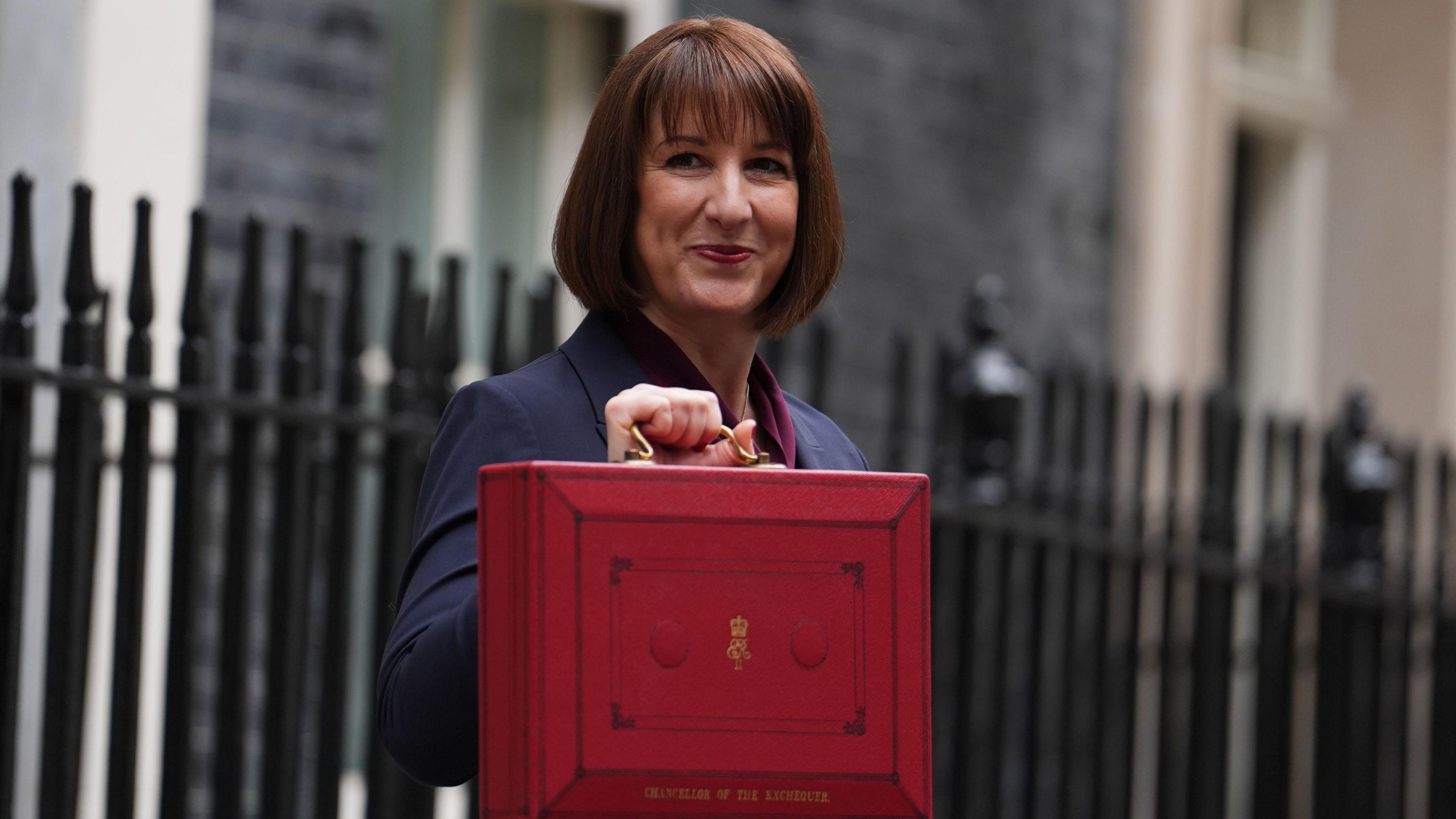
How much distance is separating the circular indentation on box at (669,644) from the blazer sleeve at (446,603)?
0.19 m

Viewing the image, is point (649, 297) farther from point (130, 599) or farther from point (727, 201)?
point (130, 599)

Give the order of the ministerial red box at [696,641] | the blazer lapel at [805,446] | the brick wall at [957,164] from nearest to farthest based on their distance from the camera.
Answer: the ministerial red box at [696,641] < the blazer lapel at [805,446] < the brick wall at [957,164]

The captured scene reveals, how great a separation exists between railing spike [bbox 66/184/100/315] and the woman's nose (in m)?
1.91

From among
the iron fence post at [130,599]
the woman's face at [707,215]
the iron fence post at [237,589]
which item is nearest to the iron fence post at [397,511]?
the iron fence post at [237,589]

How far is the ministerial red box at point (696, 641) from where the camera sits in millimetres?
1646

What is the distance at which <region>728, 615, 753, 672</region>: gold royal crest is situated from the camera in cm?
168

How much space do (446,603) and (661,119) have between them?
1.68 ft

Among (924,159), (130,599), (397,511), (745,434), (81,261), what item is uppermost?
(924,159)

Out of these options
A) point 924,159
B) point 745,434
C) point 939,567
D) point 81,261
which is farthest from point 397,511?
point 924,159

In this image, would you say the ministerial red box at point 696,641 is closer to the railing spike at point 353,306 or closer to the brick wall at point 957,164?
the railing spike at point 353,306

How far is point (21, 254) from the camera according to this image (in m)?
3.44

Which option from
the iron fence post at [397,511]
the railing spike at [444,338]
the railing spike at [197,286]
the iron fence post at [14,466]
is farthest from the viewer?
the railing spike at [444,338]

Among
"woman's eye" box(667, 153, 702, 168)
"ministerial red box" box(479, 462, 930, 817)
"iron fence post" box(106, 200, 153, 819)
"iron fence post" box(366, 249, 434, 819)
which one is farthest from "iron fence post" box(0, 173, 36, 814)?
"ministerial red box" box(479, 462, 930, 817)

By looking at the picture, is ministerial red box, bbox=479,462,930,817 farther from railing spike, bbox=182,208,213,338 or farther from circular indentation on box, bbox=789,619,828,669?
railing spike, bbox=182,208,213,338
